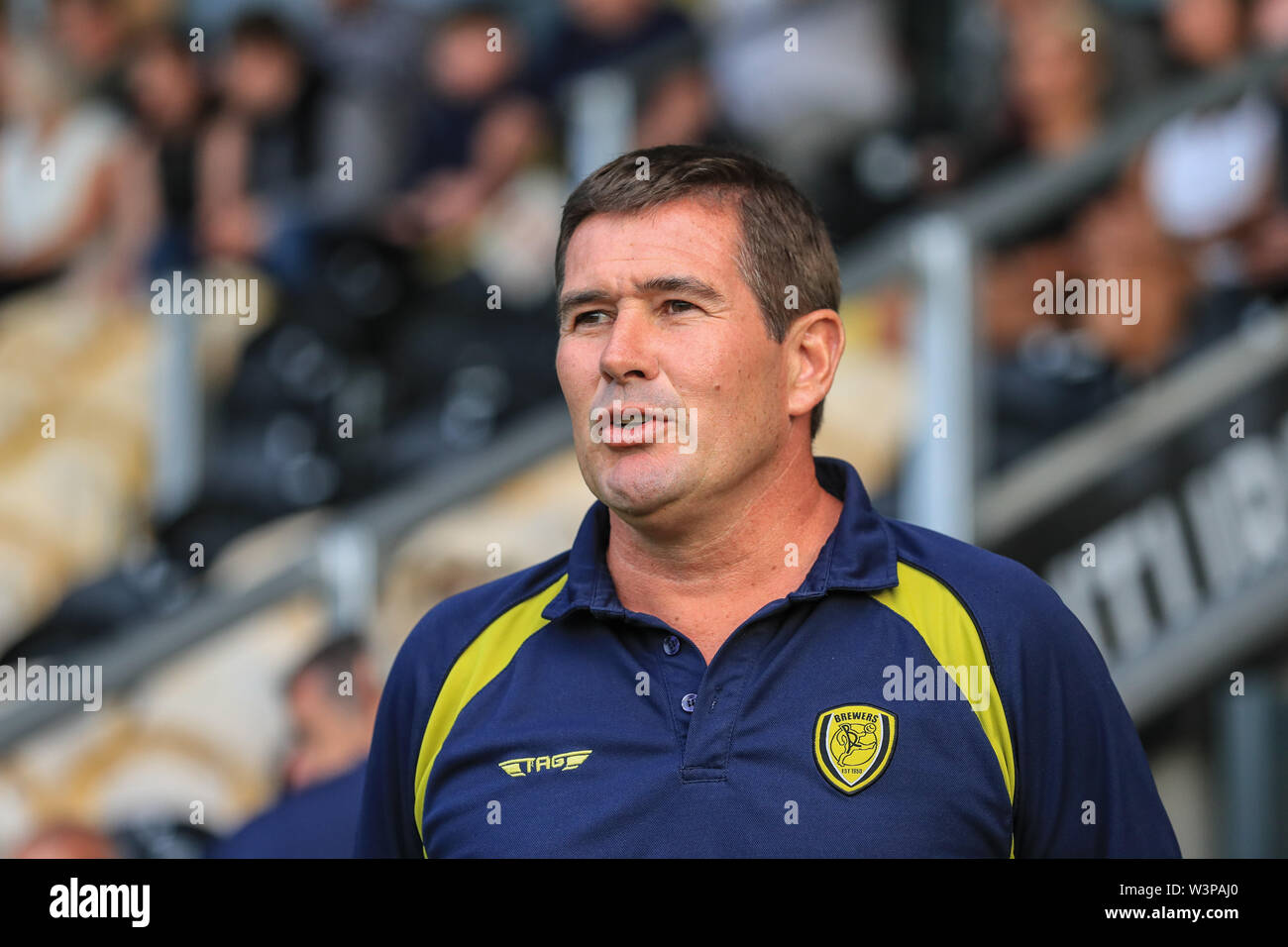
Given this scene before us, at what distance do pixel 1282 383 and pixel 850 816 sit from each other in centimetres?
206

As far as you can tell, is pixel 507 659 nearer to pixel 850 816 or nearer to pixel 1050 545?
pixel 850 816

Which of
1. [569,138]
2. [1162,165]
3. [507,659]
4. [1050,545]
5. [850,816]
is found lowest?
[850,816]

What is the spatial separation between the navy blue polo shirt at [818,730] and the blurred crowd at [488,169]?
5.50 feet

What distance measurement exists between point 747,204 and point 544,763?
1.82ft

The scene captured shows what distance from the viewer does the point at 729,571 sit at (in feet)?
5.25

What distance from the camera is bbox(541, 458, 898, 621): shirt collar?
1553 mm

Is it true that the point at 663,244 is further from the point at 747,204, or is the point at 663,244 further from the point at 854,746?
the point at 854,746

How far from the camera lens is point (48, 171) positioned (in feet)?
18.4

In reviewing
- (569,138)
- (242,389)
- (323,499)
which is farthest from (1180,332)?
(242,389)

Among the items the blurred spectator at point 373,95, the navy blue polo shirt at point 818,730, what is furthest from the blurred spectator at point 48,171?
the navy blue polo shirt at point 818,730
